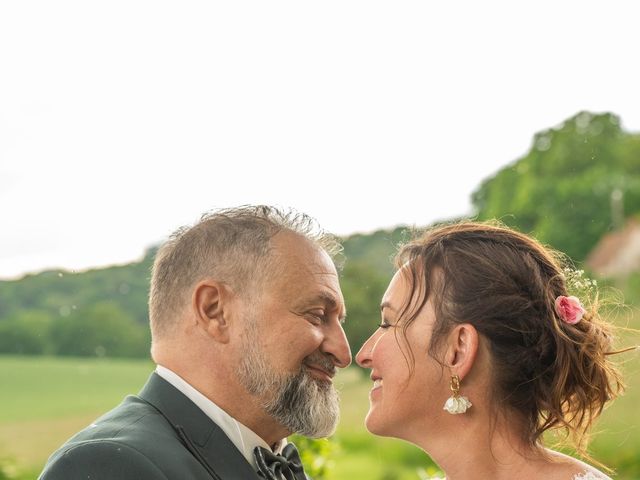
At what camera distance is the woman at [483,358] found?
2.02 m

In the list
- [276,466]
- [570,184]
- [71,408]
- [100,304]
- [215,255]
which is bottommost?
[71,408]

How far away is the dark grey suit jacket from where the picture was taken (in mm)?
1733

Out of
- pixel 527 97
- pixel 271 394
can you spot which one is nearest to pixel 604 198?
pixel 527 97

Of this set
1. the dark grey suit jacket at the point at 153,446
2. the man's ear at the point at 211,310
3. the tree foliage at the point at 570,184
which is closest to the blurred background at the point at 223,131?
the tree foliage at the point at 570,184

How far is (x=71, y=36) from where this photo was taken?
554cm

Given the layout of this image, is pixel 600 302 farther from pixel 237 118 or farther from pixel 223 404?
pixel 237 118

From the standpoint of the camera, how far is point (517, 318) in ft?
6.74

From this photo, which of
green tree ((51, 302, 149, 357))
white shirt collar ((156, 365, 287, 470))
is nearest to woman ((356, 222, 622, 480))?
white shirt collar ((156, 365, 287, 470))

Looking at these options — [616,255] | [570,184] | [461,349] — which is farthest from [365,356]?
[570,184]

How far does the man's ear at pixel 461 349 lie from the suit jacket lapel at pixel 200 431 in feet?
1.61

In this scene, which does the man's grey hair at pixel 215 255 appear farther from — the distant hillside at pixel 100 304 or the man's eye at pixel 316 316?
the distant hillside at pixel 100 304

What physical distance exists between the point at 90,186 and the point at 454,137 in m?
2.36

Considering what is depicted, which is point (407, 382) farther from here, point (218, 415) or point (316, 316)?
point (218, 415)

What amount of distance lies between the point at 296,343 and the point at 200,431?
1.00 feet
